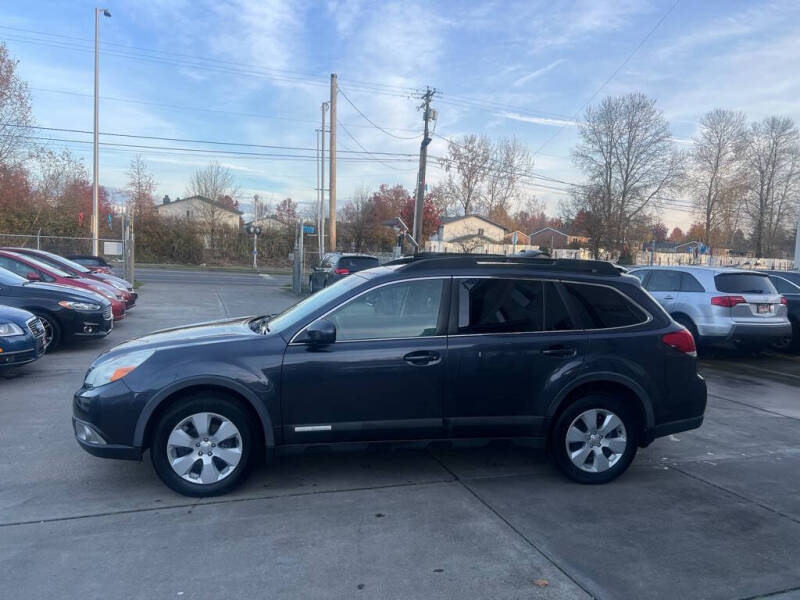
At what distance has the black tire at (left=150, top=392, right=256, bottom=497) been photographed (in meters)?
4.28

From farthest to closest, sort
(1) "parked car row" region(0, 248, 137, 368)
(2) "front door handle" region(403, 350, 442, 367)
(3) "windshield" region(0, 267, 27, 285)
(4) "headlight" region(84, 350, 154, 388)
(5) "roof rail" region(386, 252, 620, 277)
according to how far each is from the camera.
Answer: (3) "windshield" region(0, 267, 27, 285), (1) "parked car row" region(0, 248, 137, 368), (5) "roof rail" region(386, 252, 620, 277), (2) "front door handle" region(403, 350, 442, 367), (4) "headlight" region(84, 350, 154, 388)

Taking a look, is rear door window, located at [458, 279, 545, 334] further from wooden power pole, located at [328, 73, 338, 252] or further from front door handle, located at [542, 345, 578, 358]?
wooden power pole, located at [328, 73, 338, 252]

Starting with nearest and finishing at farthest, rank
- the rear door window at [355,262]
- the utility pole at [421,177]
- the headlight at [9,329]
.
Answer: the headlight at [9,329] → the rear door window at [355,262] → the utility pole at [421,177]

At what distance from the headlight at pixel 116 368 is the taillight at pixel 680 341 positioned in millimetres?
4023

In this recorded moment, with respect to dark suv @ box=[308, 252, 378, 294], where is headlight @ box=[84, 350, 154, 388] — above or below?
below

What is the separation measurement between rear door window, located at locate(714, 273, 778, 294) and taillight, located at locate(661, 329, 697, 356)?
6264mm

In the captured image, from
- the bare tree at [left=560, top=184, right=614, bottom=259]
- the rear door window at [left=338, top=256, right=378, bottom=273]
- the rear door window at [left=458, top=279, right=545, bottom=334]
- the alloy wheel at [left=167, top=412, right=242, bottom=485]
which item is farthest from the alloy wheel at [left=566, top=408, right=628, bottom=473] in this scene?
the bare tree at [left=560, top=184, right=614, bottom=259]

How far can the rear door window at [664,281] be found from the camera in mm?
11195

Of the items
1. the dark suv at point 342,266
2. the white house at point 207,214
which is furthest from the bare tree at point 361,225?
the dark suv at point 342,266

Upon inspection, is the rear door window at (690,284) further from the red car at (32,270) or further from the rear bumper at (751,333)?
the red car at (32,270)

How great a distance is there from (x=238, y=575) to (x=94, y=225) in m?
24.6

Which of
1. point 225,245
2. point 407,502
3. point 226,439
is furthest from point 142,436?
point 225,245

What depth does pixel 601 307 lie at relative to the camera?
16.1ft

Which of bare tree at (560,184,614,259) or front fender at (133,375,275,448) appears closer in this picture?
front fender at (133,375,275,448)
